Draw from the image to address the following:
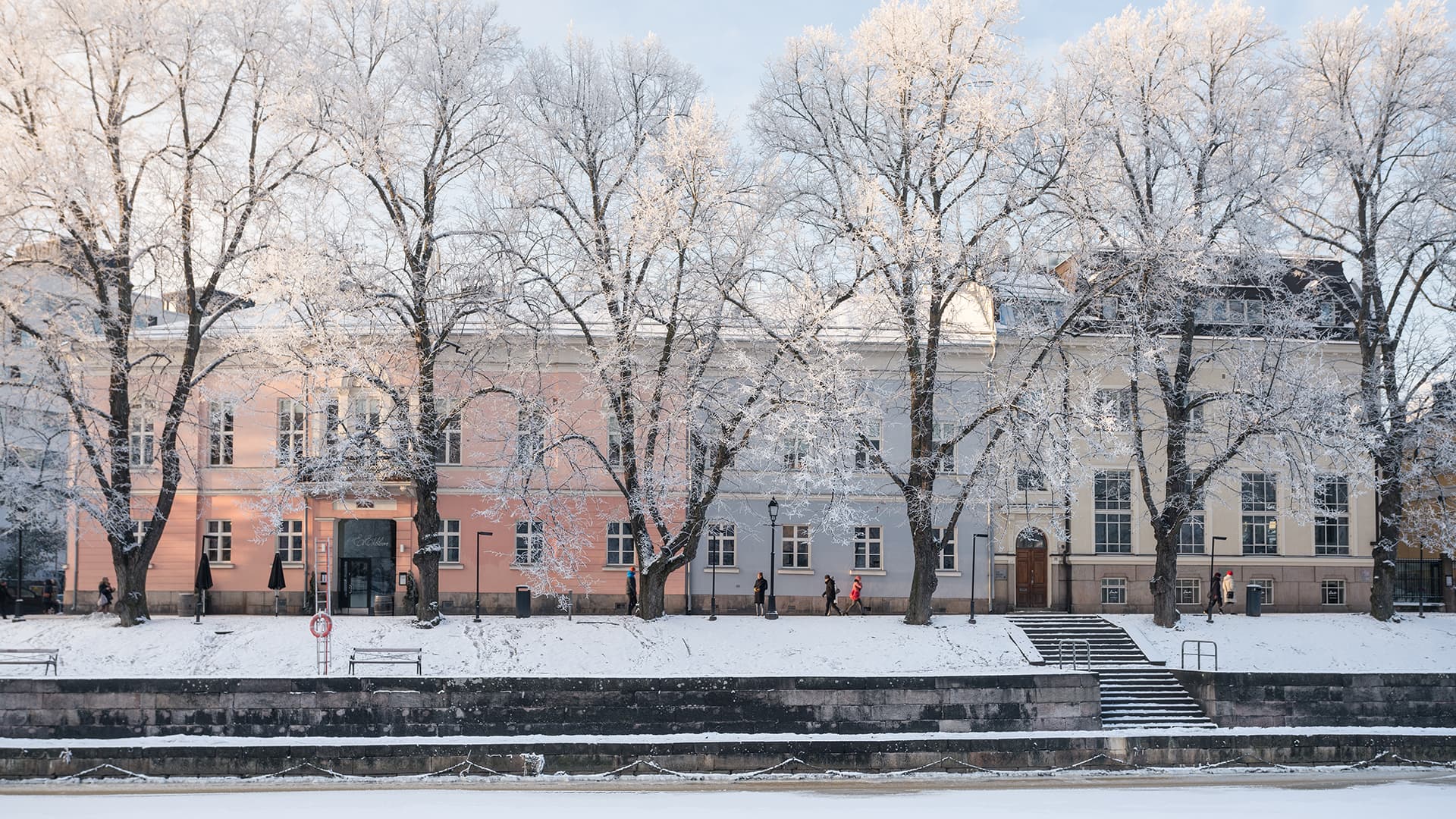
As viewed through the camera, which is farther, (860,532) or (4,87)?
(860,532)

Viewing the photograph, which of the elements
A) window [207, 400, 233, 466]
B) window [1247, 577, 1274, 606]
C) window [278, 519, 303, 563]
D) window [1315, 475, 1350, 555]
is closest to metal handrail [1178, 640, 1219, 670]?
window [1247, 577, 1274, 606]

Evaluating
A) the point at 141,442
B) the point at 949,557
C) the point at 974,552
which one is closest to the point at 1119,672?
the point at 974,552

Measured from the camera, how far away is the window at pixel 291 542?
117 feet

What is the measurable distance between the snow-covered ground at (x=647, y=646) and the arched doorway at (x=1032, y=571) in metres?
5.58

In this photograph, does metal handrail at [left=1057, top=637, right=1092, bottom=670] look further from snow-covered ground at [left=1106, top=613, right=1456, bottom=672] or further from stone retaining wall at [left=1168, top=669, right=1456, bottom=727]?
stone retaining wall at [left=1168, top=669, right=1456, bottom=727]

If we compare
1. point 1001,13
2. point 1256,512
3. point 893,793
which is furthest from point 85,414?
point 1256,512

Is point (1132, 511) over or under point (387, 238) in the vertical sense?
under

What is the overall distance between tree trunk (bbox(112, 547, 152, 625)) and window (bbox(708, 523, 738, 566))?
15.4m

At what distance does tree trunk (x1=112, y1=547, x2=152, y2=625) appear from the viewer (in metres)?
29.0

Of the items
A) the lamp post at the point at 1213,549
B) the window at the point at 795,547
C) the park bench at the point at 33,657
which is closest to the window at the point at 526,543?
the window at the point at 795,547

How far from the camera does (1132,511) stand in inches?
1465

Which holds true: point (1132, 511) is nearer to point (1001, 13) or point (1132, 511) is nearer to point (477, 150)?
point (1001, 13)

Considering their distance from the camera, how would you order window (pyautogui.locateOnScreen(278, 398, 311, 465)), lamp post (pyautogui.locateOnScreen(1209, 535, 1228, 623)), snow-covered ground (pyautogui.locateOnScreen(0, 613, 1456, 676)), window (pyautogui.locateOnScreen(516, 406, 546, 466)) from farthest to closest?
lamp post (pyautogui.locateOnScreen(1209, 535, 1228, 623))
window (pyautogui.locateOnScreen(278, 398, 311, 465))
window (pyautogui.locateOnScreen(516, 406, 546, 466))
snow-covered ground (pyautogui.locateOnScreen(0, 613, 1456, 676))

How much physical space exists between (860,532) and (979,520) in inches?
145
